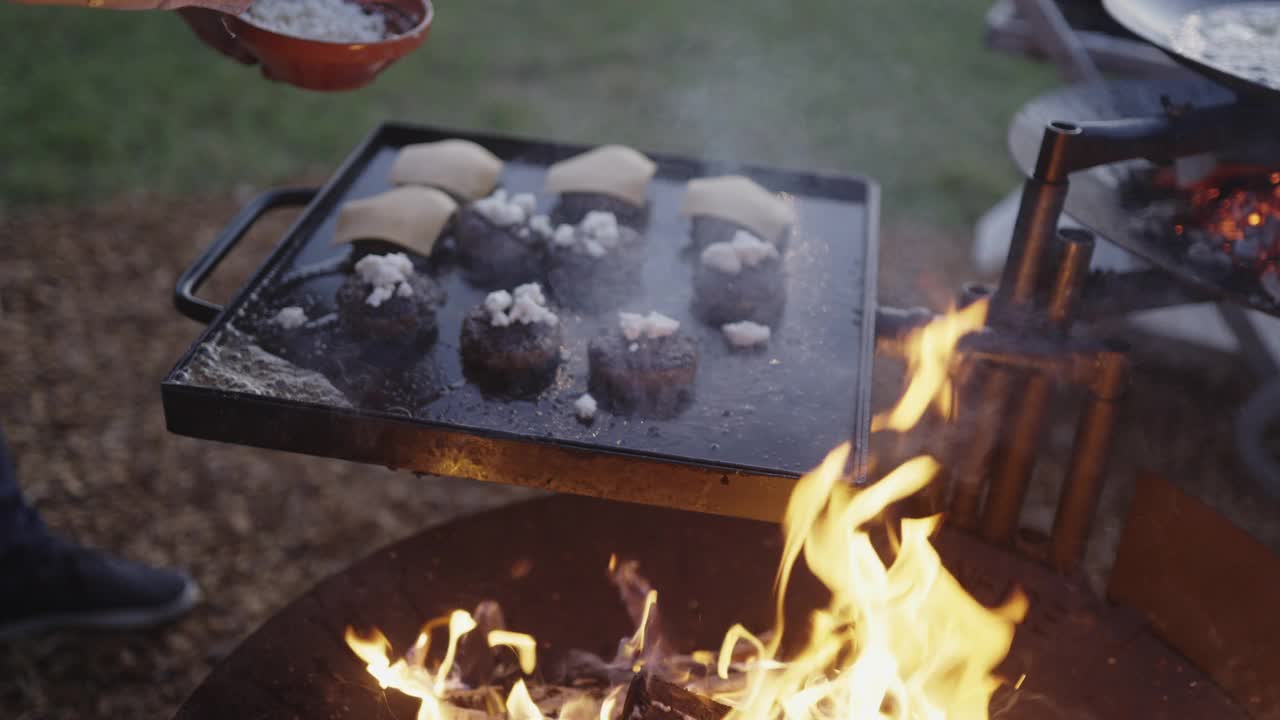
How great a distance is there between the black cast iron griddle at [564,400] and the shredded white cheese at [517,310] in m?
0.10

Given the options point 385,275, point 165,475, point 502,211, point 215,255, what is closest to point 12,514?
point 165,475

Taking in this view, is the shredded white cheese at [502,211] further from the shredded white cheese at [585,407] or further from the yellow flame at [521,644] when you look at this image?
the yellow flame at [521,644]

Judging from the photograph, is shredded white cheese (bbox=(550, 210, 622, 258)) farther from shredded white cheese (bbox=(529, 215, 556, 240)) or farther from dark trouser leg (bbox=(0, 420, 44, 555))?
dark trouser leg (bbox=(0, 420, 44, 555))

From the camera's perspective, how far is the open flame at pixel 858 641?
6.16 ft

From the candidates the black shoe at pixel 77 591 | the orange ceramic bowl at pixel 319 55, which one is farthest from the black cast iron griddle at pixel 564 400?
the black shoe at pixel 77 591

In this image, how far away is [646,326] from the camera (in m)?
2.00

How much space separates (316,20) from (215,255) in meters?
0.55

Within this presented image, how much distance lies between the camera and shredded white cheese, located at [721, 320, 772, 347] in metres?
2.13

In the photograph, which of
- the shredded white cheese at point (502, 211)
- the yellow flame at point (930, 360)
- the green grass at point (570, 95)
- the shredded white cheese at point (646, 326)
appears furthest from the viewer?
the green grass at point (570, 95)

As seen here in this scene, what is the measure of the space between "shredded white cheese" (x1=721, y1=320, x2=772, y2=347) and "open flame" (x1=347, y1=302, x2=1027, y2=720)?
0.29 m

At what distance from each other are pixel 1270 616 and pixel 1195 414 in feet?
8.32

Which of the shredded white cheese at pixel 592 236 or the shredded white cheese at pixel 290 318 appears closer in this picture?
the shredded white cheese at pixel 290 318

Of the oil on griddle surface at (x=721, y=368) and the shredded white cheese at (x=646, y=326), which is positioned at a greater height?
the shredded white cheese at (x=646, y=326)

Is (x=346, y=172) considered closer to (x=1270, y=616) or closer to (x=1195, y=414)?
(x=1270, y=616)
